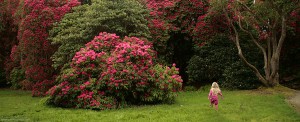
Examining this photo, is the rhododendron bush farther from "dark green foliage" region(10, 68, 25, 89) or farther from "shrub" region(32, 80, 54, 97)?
"dark green foliage" region(10, 68, 25, 89)

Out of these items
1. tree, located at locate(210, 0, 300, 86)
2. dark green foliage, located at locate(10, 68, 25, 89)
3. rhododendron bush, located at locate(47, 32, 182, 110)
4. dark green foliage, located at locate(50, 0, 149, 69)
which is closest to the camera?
rhododendron bush, located at locate(47, 32, 182, 110)

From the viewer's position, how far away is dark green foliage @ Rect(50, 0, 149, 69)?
1828cm

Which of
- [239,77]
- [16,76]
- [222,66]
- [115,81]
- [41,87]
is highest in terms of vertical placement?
[222,66]

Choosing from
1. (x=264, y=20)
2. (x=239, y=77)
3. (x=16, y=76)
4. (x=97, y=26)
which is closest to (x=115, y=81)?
(x=97, y=26)

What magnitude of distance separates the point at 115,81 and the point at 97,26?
6.14 metres

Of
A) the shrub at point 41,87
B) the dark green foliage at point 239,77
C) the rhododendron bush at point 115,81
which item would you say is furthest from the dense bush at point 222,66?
the shrub at point 41,87

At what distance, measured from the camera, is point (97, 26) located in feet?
→ 60.9

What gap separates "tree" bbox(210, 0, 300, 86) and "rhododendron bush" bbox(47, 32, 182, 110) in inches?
278

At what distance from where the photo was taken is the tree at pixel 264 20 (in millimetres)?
17438

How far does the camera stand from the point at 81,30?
19109 mm

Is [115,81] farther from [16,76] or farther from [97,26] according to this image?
[16,76]

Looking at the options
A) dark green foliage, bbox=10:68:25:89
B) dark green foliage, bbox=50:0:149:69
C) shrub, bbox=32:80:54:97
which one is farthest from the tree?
dark green foliage, bbox=10:68:25:89

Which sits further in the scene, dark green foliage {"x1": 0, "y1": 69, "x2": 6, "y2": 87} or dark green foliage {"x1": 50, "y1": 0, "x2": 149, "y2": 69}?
dark green foliage {"x1": 0, "y1": 69, "x2": 6, "y2": 87}

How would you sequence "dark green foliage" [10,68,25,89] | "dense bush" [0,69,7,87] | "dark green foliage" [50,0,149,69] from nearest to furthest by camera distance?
"dark green foliage" [50,0,149,69] → "dark green foliage" [10,68,25,89] → "dense bush" [0,69,7,87]
